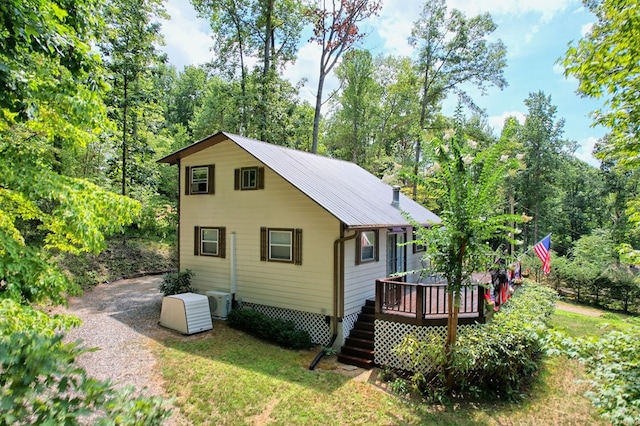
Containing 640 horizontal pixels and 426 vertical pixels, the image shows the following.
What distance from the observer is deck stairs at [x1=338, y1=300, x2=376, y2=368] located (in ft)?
29.9

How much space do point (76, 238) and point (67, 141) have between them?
1.55m

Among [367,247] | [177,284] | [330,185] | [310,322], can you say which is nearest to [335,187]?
[330,185]

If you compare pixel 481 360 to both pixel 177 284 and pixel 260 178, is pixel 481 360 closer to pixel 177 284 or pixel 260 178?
pixel 260 178

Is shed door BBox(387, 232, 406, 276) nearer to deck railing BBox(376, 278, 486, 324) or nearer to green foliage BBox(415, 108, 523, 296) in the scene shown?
deck railing BBox(376, 278, 486, 324)

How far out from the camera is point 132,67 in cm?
1794

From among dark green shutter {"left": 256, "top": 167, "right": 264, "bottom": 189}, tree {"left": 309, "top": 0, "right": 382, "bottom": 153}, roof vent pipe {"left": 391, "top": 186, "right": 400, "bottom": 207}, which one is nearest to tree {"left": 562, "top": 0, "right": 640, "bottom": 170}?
dark green shutter {"left": 256, "top": 167, "right": 264, "bottom": 189}

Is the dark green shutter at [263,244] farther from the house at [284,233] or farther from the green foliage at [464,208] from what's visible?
the green foliage at [464,208]

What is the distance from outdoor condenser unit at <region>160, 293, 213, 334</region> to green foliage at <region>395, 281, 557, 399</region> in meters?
5.64

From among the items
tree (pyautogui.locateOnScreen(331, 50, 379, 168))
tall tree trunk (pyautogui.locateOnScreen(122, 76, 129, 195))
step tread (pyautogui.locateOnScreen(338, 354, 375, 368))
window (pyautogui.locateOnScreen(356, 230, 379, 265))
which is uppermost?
tree (pyautogui.locateOnScreen(331, 50, 379, 168))

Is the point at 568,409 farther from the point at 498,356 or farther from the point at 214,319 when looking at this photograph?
the point at 214,319

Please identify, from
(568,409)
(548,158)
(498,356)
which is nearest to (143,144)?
(498,356)

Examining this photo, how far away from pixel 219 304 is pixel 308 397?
5.26 metres

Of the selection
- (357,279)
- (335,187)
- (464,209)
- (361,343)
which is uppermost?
(335,187)

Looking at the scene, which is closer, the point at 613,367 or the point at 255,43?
the point at 613,367
